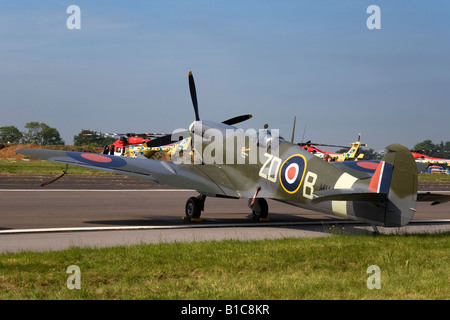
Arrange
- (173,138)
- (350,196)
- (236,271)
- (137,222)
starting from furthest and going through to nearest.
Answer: (173,138) < (137,222) < (350,196) < (236,271)

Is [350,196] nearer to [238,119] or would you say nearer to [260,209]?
[260,209]

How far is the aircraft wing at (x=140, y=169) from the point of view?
16.7 m

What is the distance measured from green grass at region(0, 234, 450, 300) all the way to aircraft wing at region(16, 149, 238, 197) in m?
5.06

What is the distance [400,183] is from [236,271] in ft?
16.0

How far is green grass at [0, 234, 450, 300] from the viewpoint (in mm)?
7758

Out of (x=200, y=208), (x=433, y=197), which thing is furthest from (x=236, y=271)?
(x=200, y=208)

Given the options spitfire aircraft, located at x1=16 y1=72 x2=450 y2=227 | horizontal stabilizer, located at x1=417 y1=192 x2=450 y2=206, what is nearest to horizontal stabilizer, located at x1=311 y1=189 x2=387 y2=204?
spitfire aircraft, located at x1=16 y1=72 x2=450 y2=227

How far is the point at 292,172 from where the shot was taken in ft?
49.0

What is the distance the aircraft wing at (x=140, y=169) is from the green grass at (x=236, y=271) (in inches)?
199

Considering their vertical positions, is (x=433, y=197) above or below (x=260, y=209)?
above

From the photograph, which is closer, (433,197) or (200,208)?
(433,197)

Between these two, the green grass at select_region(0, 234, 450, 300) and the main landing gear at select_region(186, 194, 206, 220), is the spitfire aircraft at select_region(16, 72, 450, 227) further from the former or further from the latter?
the green grass at select_region(0, 234, 450, 300)
